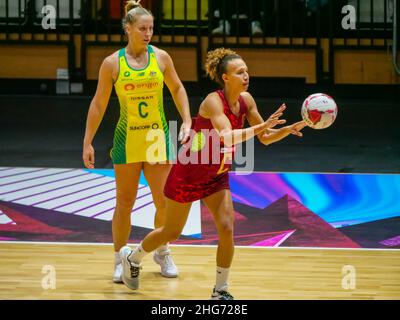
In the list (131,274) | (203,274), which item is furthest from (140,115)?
(203,274)

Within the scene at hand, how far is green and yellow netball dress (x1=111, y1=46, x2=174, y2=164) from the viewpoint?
18.0ft

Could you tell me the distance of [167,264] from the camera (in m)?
5.74

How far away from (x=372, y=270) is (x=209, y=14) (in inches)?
300

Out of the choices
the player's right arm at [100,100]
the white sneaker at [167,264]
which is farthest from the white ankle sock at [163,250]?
the player's right arm at [100,100]

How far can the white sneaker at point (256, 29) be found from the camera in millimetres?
12758

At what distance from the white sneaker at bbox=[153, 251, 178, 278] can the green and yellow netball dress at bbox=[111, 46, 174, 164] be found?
25.7 inches

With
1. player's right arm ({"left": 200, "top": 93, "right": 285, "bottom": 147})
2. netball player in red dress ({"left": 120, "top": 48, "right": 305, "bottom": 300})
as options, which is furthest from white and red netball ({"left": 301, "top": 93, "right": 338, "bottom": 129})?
player's right arm ({"left": 200, "top": 93, "right": 285, "bottom": 147})

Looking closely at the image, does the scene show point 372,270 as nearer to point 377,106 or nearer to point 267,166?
point 267,166

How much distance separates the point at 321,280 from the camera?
5.57 meters

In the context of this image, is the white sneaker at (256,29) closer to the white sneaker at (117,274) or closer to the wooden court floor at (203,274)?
the wooden court floor at (203,274)

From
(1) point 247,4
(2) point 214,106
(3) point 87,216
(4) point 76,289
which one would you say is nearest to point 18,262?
(4) point 76,289

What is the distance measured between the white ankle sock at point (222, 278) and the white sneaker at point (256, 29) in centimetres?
811

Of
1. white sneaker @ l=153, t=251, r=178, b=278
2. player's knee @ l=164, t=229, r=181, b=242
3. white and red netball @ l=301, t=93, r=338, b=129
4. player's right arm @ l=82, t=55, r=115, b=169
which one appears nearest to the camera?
white and red netball @ l=301, t=93, r=338, b=129

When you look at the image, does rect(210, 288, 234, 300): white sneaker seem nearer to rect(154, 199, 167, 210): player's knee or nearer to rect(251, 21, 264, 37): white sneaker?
rect(154, 199, 167, 210): player's knee
